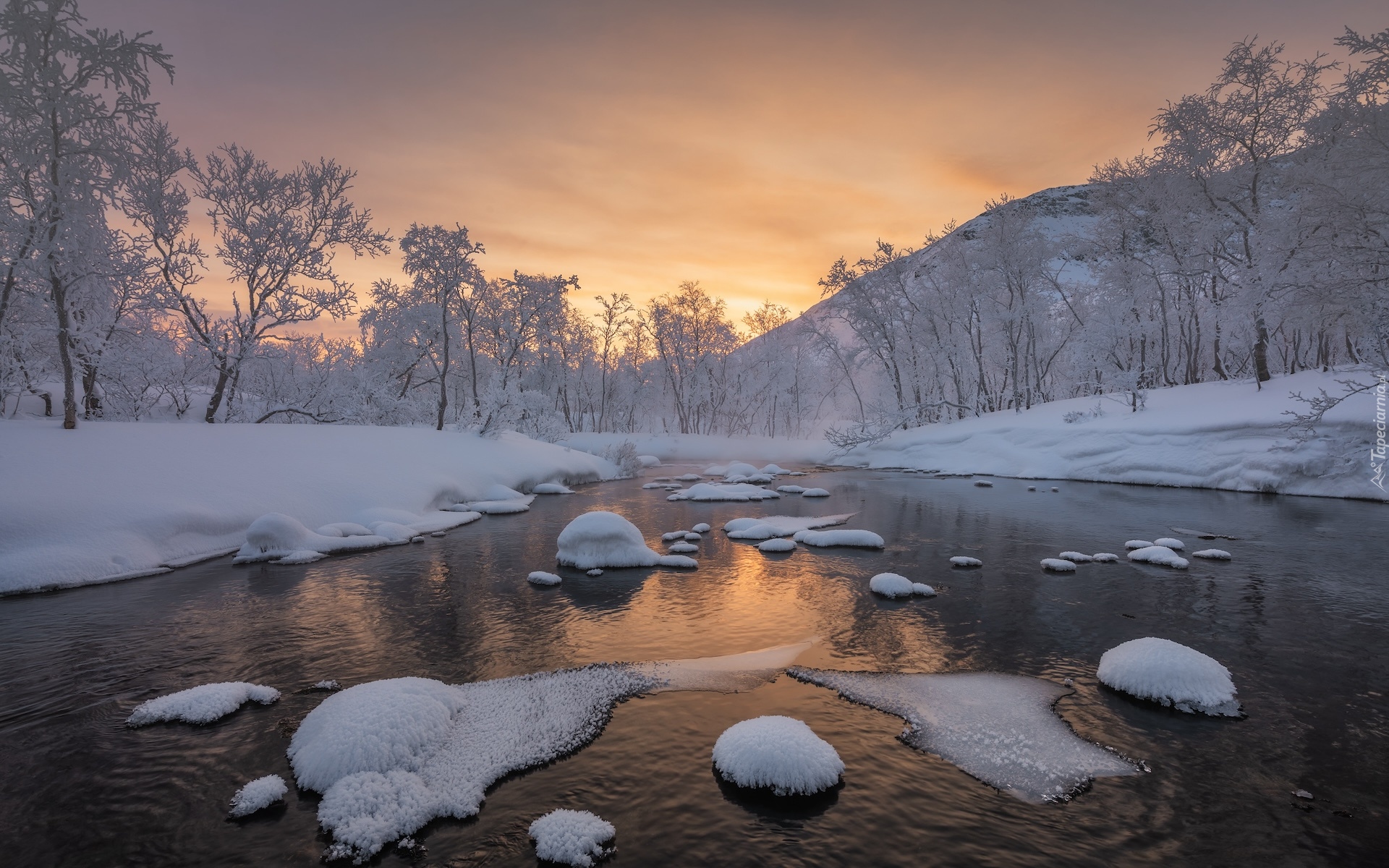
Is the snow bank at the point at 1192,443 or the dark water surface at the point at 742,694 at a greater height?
the snow bank at the point at 1192,443

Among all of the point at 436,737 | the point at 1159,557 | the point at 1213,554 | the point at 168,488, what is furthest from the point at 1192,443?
the point at 168,488

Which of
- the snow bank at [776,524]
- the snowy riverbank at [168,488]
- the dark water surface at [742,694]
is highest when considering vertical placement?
the snowy riverbank at [168,488]

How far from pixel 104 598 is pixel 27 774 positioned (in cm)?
604

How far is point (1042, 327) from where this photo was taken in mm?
37219

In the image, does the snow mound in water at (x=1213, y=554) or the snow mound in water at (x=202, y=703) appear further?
the snow mound in water at (x=1213, y=554)

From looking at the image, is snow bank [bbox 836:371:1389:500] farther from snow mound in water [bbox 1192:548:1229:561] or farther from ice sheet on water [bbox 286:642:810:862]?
ice sheet on water [bbox 286:642:810:862]

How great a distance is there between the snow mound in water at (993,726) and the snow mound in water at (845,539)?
672 cm

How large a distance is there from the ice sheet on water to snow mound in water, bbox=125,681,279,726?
131 cm

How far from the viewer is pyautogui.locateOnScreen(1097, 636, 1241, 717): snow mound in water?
18.2 ft

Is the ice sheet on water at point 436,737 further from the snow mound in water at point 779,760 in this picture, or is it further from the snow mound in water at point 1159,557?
the snow mound in water at point 1159,557

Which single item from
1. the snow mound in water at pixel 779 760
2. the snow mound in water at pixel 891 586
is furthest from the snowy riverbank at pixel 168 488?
the snow mound in water at pixel 891 586

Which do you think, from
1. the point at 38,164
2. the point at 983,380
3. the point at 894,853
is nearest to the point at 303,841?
the point at 894,853

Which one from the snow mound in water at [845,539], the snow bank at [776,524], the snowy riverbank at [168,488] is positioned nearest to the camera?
the snowy riverbank at [168,488]

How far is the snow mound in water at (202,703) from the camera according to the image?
17.9ft
